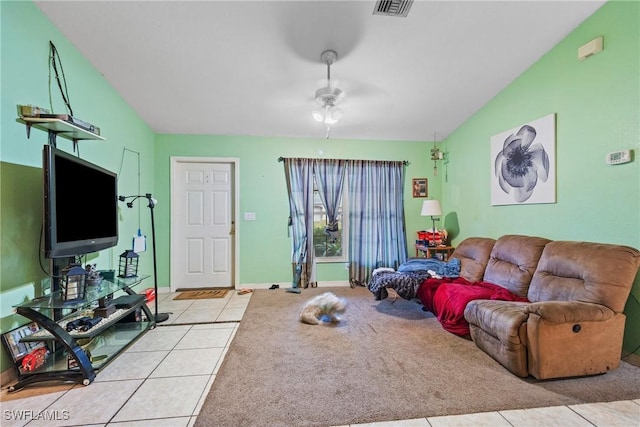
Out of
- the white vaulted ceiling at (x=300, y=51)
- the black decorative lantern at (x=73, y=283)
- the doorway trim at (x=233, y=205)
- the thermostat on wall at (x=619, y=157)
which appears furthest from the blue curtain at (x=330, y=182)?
the black decorative lantern at (x=73, y=283)

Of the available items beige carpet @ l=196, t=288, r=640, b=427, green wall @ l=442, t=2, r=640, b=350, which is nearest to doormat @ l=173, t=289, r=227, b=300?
beige carpet @ l=196, t=288, r=640, b=427

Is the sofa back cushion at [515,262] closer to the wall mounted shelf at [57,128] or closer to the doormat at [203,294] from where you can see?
the doormat at [203,294]

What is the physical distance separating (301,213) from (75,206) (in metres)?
2.62

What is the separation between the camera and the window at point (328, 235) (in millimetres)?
4242

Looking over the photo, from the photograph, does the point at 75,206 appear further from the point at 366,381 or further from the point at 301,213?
the point at 301,213

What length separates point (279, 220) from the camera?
414cm

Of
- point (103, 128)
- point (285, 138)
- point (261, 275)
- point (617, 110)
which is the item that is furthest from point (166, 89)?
point (617, 110)

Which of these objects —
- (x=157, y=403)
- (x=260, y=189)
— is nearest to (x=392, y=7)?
(x=260, y=189)

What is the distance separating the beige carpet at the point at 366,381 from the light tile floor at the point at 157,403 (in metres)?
0.07

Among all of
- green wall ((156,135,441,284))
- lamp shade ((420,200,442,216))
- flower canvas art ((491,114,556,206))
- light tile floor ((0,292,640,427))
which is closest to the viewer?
light tile floor ((0,292,640,427))

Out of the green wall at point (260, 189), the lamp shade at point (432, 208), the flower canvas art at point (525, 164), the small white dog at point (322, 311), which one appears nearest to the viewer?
the flower canvas art at point (525, 164)

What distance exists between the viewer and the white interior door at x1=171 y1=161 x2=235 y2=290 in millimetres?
4027

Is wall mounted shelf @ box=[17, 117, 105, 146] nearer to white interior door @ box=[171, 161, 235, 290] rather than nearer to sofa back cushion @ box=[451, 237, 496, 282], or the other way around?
white interior door @ box=[171, 161, 235, 290]

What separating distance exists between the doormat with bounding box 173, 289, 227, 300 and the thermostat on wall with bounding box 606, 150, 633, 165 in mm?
4255
